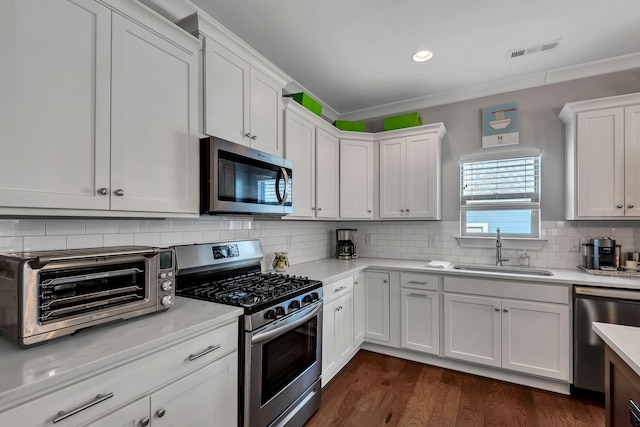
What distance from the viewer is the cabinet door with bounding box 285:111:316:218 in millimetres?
2559

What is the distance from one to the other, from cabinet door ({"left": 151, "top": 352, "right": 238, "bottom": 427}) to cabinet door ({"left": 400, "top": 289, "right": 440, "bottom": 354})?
6.22 ft

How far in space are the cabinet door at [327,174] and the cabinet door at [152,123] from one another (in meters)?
1.43

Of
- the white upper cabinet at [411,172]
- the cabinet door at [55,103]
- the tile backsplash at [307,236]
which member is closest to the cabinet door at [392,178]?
the white upper cabinet at [411,172]

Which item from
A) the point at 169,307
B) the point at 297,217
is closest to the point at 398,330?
the point at 297,217

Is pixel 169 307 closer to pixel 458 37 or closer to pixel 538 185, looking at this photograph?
pixel 458 37

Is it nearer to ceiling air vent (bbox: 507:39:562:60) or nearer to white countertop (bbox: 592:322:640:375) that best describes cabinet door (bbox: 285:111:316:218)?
ceiling air vent (bbox: 507:39:562:60)

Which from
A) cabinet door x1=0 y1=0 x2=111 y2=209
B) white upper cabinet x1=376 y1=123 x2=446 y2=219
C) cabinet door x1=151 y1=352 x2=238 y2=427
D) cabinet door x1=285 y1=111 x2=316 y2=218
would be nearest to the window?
white upper cabinet x1=376 y1=123 x2=446 y2=219

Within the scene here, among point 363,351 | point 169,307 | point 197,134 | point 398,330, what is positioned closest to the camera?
point 169,307

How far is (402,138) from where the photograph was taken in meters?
3.33

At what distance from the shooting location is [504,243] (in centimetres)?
309

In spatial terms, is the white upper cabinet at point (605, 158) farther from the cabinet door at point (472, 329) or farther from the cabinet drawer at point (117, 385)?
the cabinet drawer at point (117, 385)

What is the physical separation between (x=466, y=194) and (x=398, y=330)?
5.32 feet

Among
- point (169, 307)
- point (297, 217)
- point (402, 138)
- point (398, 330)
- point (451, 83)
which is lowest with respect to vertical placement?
point (398, 330)

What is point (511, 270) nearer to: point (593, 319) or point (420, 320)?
point (593, 319)
